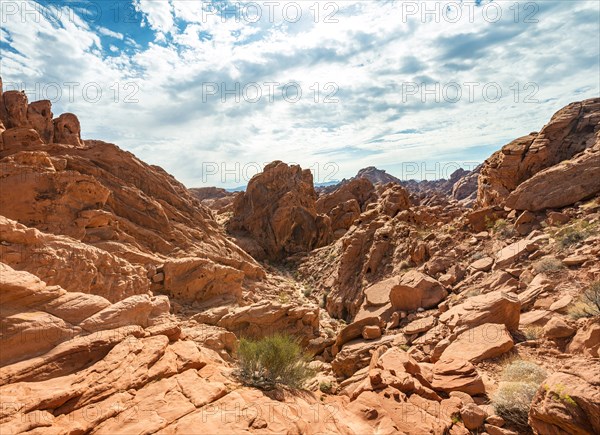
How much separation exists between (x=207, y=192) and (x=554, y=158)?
260ft

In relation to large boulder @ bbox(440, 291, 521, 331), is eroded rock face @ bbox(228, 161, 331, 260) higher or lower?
higher

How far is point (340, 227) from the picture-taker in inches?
1556

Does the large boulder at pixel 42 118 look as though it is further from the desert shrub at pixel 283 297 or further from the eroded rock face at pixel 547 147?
the eroded rock face at pixel 547 147

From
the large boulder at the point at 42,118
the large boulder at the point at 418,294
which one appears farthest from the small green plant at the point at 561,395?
the large boulder at the point at 42,118

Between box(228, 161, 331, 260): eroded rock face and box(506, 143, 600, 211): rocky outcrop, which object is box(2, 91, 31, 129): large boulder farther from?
box(506, 143, 600, 211): rocky outcrop

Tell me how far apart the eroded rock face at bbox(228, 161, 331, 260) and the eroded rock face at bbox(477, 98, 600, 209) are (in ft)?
63.6

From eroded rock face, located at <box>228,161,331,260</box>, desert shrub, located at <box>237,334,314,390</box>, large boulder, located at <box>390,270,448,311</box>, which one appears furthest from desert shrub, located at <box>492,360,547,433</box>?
eroded rock face, located at <box>228,161,331,260</box>

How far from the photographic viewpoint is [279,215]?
112 feet

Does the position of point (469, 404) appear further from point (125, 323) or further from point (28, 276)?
point (28, 276)

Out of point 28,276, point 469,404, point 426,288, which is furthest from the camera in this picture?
point 426,288

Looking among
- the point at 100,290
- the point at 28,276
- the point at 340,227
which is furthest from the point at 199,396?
the point at 340,227

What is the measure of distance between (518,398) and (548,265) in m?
7.01

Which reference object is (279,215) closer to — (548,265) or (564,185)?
(564,185)

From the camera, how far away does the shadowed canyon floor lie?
5.09 m
